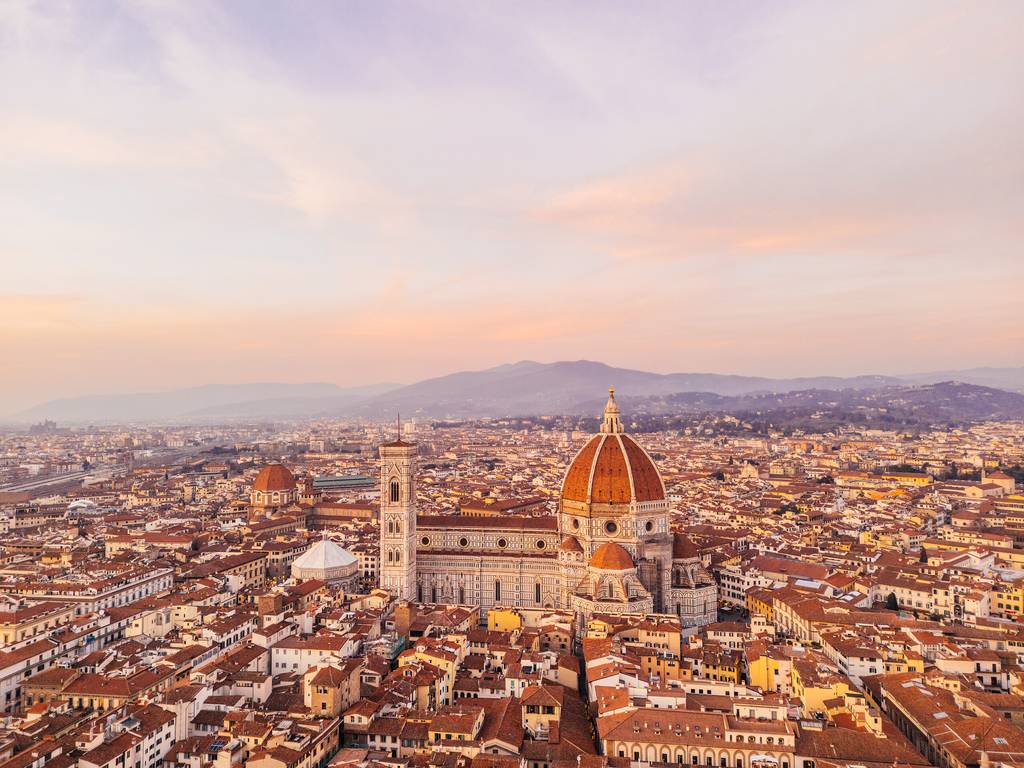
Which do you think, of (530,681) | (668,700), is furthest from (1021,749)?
(530,681)

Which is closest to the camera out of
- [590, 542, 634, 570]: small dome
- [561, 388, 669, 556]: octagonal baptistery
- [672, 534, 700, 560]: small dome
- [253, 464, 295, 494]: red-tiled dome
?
[590, 542, 634, 570]: small dome

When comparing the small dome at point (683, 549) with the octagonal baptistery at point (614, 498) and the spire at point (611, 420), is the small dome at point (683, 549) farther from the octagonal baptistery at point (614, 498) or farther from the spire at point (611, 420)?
the spire at point (611, 420)

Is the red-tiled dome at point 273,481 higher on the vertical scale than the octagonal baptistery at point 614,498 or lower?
lower

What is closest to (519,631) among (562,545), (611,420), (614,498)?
(562,545)

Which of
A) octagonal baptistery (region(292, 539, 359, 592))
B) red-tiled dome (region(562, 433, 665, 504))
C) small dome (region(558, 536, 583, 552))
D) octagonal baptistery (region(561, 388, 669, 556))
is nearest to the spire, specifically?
red-tiled dome (region(562, 433, 665, 504))

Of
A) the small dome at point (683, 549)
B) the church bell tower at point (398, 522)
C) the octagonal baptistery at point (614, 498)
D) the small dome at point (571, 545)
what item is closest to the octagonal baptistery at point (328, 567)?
the church bell tower at point (398, 522)

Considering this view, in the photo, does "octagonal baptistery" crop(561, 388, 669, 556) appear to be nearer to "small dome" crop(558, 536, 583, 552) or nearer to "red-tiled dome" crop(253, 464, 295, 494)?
"small dome" crop(558, 536, 583, 552)

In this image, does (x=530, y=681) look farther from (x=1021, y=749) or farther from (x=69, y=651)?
(x=69, y=651)

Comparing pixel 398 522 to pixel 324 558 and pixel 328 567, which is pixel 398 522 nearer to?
pixel 328 567
